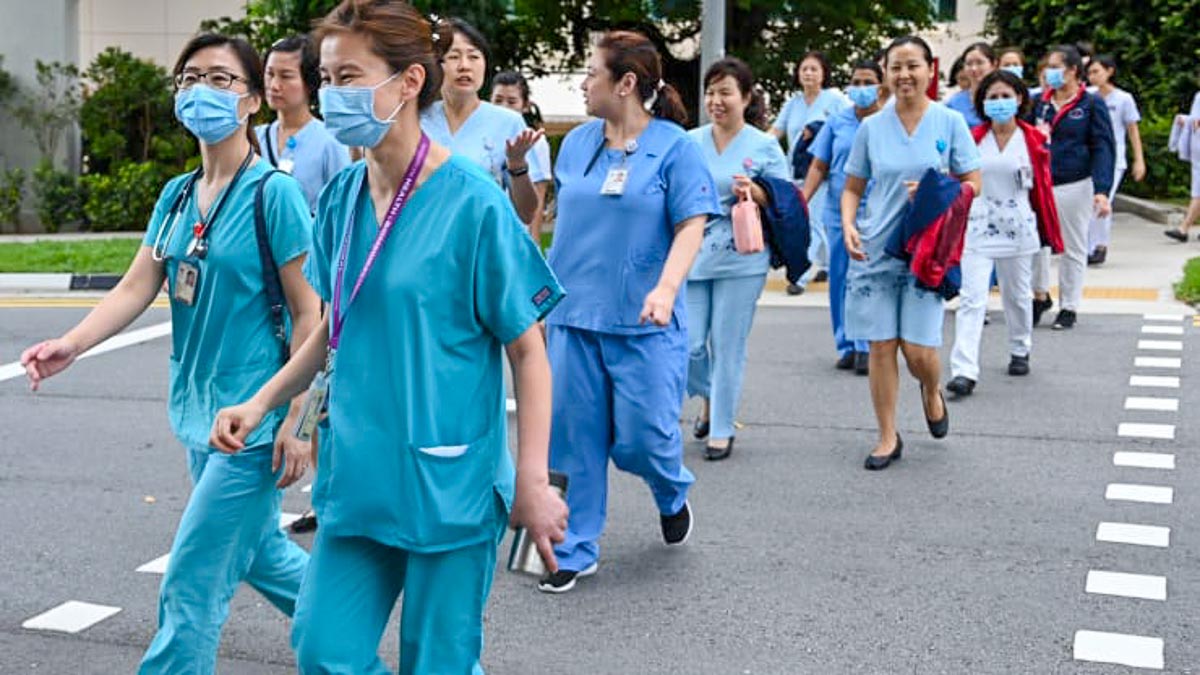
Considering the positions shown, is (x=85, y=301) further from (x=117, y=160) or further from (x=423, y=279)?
(x=423, y=279)

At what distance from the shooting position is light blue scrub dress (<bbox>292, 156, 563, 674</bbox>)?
339cm

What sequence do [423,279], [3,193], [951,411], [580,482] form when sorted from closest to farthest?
[423,279], [580,482], [951,411], [3,193]

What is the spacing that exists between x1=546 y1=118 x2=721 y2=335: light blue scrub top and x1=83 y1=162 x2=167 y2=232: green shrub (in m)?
15.2

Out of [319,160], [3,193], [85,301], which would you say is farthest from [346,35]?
[3,193]

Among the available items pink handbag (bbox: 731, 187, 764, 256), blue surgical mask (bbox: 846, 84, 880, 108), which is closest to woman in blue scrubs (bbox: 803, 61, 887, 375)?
blue surgical mask (bbox: 846, 84, 880, 108)

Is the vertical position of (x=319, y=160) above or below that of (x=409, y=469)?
above

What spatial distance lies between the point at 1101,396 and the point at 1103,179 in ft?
9.35

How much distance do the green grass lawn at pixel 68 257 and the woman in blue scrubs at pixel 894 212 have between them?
361 inches

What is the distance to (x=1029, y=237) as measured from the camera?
9.90 metres

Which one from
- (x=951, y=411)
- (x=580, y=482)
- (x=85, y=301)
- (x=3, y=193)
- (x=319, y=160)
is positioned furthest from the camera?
(x=3, y=193)

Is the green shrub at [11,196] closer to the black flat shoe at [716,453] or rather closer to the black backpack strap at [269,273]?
the black flat shoe at [716,453]

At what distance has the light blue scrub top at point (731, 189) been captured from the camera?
7.85 metres

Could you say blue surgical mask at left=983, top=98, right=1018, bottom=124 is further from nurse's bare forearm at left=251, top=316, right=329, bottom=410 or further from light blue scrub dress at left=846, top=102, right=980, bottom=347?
nurse's bare forearm at left=251, top=316, right=329, bottom=410

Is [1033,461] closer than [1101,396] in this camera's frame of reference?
Yes
